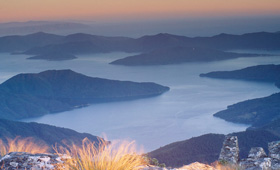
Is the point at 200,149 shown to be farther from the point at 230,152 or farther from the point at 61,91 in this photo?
the point at 61,91

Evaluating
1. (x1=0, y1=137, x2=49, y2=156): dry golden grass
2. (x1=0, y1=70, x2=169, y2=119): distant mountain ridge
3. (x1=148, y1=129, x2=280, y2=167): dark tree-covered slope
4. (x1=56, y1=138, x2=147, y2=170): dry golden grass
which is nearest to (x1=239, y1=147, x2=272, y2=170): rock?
(x1=56, y1=138, x2=147, y2=170): dry golden grass

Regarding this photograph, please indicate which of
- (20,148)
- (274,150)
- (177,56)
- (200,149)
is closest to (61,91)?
(177,56)

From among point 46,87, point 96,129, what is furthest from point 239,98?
point 46,87

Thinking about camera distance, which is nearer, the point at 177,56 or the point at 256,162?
the point at 256,162

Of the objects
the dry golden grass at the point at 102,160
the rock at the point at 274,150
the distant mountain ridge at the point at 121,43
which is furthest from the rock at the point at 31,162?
→ the distant mountain ridge at the point at 121,43

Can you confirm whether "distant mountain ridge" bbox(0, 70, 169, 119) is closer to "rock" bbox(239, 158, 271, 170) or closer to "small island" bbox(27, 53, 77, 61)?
"small island" bbox(27, 53, 77, 61)

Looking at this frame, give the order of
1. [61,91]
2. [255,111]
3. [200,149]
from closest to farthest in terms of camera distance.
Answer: [200,149] < [255,111] < [61,91]

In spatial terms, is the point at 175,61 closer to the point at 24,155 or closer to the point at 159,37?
the point at 159,37

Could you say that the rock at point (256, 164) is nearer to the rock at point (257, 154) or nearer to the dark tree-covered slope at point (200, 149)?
the rock at point (257, 154)
